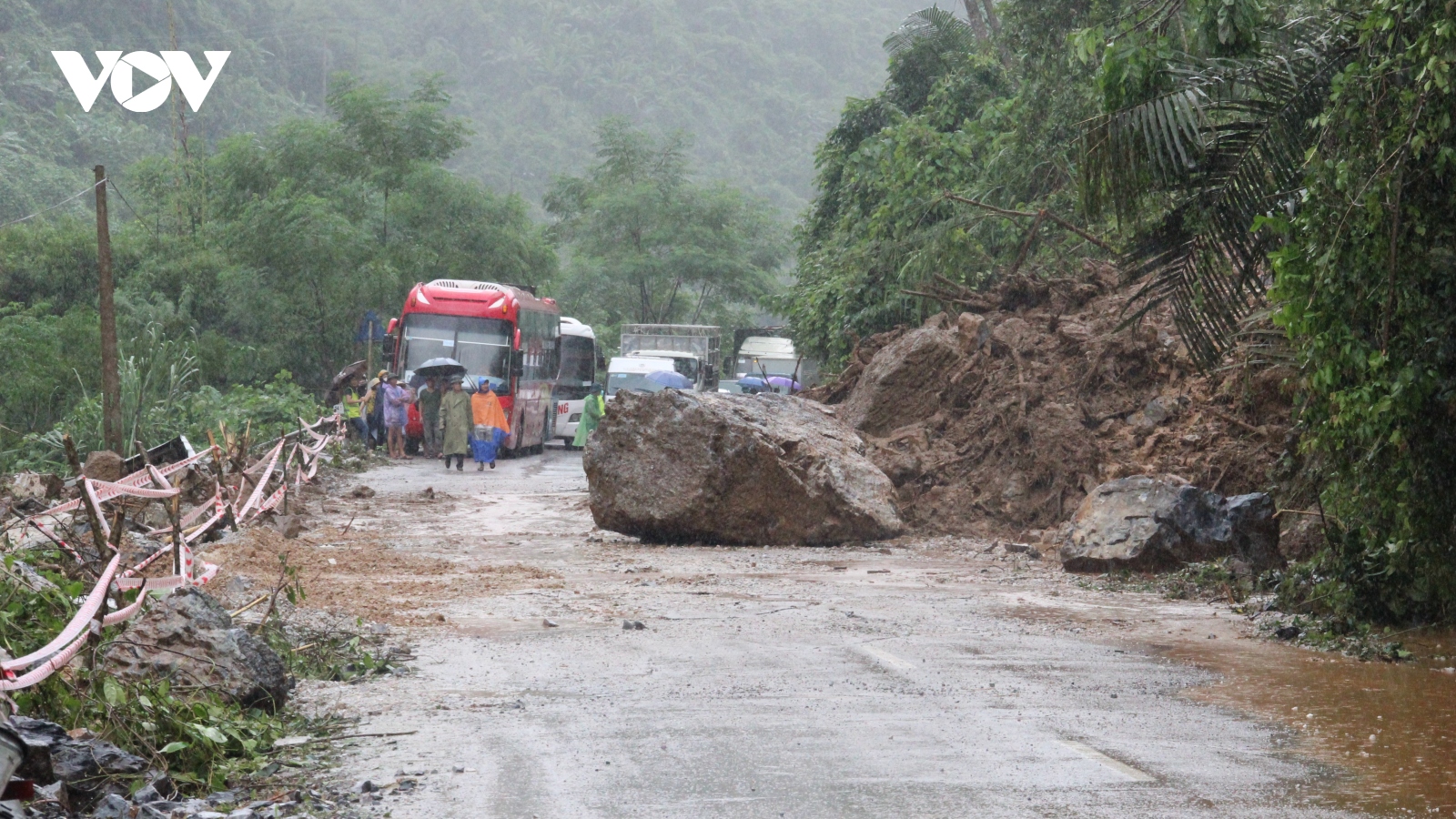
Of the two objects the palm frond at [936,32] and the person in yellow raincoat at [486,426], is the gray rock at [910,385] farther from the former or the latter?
the palm frond at [936,32]

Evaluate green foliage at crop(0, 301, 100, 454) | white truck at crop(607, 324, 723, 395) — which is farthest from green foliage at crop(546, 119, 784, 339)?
green foliage at crop(0, 301, 100, 454)

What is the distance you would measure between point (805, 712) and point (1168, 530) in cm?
612

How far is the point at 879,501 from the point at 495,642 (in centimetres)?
697

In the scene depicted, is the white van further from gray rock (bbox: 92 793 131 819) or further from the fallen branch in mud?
gray rock (bbox: 92 793 131 819)

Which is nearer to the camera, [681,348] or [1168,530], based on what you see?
[1168,530]

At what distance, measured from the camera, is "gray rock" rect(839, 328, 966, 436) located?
17016 mm

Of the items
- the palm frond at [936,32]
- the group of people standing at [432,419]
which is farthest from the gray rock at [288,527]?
the palm frond at [936,32]

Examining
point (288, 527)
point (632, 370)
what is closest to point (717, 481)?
point (288, 527)

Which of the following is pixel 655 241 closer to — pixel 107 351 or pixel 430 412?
pixel 430 412

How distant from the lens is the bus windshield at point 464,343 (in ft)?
98.7

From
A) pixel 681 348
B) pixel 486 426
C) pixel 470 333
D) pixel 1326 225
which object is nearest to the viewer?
pixel 1326 225

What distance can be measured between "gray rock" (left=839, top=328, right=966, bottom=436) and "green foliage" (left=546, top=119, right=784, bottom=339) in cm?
4052

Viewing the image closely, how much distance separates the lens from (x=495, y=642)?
8820mm

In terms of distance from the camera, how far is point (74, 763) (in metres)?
5.13
